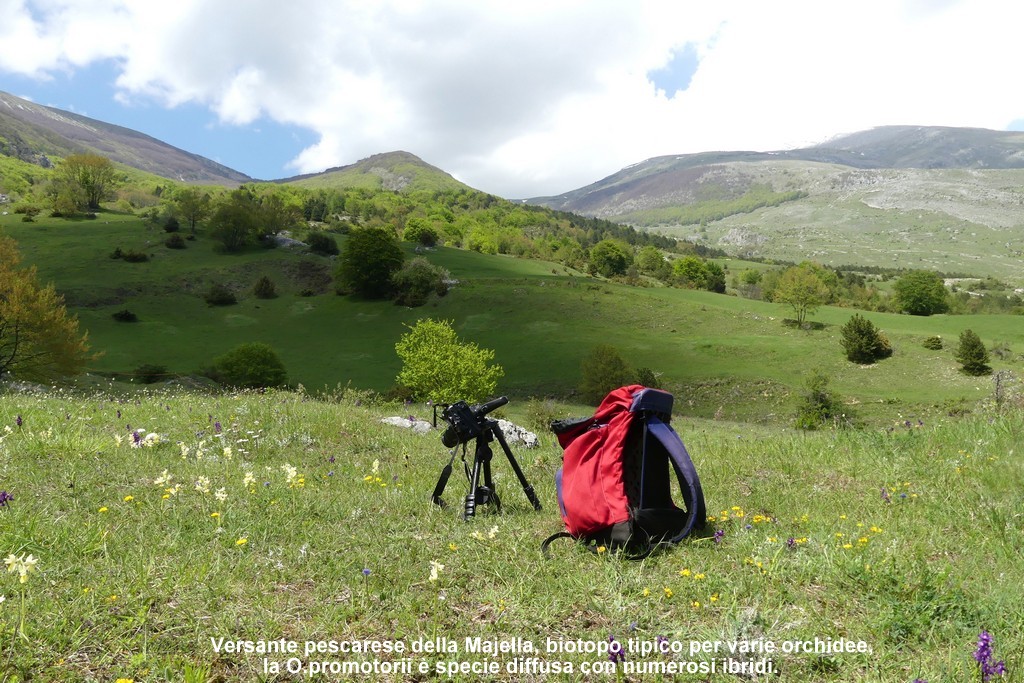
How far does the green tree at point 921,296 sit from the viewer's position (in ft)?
262

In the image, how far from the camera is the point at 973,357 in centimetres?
4441

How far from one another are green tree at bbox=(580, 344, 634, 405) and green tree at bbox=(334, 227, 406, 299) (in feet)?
144

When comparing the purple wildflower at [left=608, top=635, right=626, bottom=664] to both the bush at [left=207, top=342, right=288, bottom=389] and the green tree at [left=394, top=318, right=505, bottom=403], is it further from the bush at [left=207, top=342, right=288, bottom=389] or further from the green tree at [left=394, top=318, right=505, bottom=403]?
the bush at [left=207, top=342, right=288, bottom=389]

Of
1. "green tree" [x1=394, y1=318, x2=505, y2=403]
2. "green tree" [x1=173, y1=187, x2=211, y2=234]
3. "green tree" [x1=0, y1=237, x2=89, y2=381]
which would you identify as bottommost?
"green tree" [x1=394, y1=318, x2=505, y2=403]

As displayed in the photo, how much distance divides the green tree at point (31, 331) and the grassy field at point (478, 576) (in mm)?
21331

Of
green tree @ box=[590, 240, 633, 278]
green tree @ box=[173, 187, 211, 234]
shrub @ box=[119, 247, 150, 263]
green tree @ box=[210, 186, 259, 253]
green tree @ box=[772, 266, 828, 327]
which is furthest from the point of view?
green tree @ box=[590, 240, 633, 278]

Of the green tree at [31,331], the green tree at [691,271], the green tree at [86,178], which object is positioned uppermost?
the green tree at [86,178]

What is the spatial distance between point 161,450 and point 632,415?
799 cm

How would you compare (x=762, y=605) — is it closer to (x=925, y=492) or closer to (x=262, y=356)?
(x=925, y=492)

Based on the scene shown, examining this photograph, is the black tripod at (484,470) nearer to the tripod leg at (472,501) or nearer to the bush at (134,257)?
the tripod leg at (472,501)

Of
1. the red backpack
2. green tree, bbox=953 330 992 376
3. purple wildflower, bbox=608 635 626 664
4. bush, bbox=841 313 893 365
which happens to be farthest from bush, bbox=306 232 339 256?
purple wildflower, bbox=608 635 626 664

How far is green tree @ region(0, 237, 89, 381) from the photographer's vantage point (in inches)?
921

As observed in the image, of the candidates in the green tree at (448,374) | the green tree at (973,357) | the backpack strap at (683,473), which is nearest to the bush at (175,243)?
the green tree at (448,374)

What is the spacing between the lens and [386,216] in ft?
627
